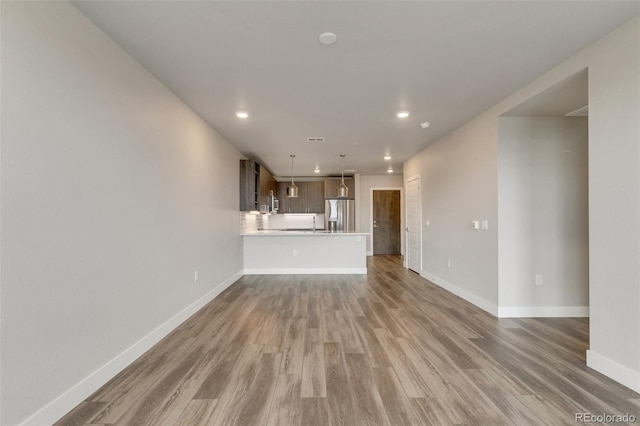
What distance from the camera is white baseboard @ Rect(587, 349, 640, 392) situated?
198 cm

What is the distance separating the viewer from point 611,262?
216 centimetres

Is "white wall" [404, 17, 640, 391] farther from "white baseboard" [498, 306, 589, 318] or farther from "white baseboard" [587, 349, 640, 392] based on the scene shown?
"white baseboard" [498, 306, 589, 318]

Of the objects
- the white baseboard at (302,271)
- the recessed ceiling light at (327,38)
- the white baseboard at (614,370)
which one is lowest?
the white baseboard at (302,271)

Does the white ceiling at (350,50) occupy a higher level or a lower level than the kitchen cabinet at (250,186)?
higher

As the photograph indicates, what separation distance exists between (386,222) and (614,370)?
727 cm

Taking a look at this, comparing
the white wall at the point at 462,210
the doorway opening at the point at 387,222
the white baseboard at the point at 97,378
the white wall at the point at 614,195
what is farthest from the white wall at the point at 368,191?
the white baseboard at the point at 97,378

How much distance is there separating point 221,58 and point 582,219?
424 cm

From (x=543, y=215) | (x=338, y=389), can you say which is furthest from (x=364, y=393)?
(x=543, y=215)

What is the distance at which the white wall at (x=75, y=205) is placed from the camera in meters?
1.47

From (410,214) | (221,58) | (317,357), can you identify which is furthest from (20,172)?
(410,214)

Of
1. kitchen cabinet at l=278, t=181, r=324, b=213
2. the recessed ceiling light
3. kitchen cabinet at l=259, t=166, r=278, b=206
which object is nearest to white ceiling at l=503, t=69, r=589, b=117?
the recessed ceiling light

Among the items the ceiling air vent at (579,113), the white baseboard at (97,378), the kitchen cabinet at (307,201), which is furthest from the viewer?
the kitchen cabinet at (307,201)

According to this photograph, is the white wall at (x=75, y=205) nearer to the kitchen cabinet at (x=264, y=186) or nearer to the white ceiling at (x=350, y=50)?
the white ceiling at (x=350, y=50)

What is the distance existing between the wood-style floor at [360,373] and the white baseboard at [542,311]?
11cm
